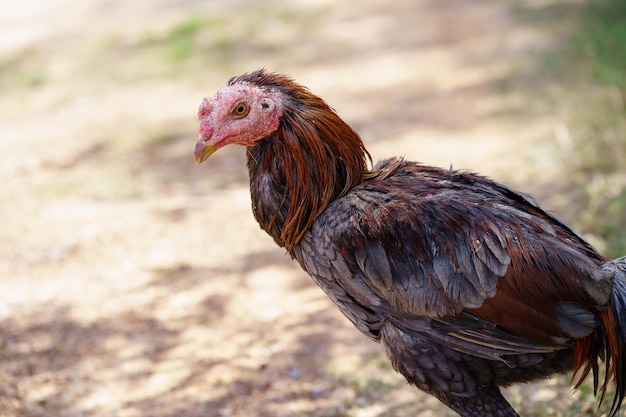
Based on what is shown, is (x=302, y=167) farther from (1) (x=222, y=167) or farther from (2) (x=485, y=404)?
(1) (x=222, y=167)

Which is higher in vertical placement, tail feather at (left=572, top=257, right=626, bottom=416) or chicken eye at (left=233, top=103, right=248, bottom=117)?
chicken eye at (left=233, top=103, right=248, bottom=117)

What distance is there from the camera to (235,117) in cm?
387

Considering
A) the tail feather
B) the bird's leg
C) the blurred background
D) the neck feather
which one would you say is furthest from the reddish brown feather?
the blurred background

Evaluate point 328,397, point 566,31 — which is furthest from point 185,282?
point 566,31

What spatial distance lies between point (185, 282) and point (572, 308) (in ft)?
13.2

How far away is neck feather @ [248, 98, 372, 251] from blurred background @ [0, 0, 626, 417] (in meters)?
1.71

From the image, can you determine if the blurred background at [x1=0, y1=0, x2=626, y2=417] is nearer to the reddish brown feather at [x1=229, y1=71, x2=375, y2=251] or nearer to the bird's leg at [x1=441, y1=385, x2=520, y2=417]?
the bird's leg at [x1=441, y1=385, x2=520, y2=417]

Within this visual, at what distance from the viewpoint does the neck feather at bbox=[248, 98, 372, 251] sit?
3867mm

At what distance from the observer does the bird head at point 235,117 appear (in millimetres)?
3850

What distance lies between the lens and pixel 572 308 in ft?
11.3

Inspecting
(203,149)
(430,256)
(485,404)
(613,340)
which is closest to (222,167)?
(203,149)

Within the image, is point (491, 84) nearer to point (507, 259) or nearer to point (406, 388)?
point (406, 388)

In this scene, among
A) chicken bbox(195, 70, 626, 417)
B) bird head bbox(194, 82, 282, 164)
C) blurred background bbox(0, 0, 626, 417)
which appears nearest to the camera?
chicken bbox(195, 70, 626, 417)

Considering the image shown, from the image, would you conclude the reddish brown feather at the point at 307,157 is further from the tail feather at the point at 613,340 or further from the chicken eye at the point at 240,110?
the tail feather at the point at 613,340
